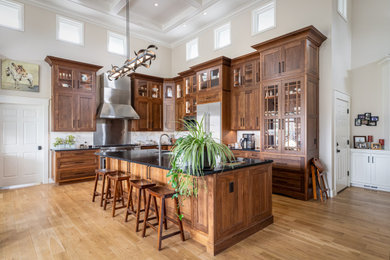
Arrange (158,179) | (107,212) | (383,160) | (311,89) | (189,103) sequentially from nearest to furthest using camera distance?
(158,179), (107,212), (311,89), (383,160), (189,103)

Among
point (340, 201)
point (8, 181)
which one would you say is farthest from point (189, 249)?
point (8, 181)

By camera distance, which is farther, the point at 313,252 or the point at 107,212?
the point at 107,212

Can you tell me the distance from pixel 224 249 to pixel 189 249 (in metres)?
0.41

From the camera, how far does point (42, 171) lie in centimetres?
585

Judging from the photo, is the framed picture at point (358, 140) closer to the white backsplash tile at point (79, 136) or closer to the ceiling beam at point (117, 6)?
the ceiling beam at point (117, 6)

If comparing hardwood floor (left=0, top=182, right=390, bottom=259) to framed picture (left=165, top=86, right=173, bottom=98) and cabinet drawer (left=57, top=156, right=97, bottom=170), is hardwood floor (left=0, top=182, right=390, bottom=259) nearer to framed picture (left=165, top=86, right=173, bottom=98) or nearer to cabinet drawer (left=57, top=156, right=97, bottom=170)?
cabinet drawer (left=57, top=156, right=97, bottom=170)

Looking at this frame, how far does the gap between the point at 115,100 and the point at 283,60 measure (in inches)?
195

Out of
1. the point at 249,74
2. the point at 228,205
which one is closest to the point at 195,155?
the point at 228,205

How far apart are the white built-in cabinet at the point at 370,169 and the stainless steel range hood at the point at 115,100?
6270 millimetres

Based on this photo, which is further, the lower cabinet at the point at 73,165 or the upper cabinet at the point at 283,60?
the lower cabinet at the point at 73,165

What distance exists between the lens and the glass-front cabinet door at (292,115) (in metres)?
4.32

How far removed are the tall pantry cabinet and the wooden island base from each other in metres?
1.56

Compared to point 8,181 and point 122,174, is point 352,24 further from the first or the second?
point 8,181

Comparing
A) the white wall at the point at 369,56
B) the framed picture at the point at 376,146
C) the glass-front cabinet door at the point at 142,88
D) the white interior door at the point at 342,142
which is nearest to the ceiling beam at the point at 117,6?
the glass-front cabinet door at the point at 142,88
